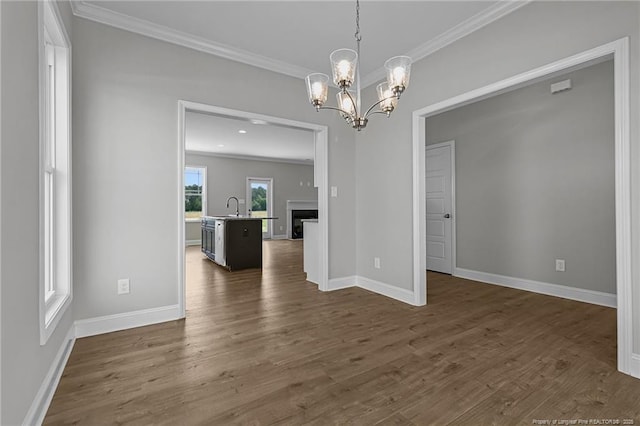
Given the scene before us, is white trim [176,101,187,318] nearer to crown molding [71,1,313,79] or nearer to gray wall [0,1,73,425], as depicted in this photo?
crown molding [71,1,313,79]

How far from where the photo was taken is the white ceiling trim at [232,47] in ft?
8.10

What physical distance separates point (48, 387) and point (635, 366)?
10.9 feet

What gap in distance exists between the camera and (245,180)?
9.84 metres

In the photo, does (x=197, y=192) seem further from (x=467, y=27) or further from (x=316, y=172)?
(x=467, y=27)

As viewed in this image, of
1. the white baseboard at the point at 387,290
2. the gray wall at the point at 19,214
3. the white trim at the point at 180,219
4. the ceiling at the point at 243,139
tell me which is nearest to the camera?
the gray wall at the point at 19,214

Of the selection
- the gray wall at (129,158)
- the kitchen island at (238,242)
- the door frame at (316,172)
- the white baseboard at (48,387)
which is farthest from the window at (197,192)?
the white baseboard at (48,387)

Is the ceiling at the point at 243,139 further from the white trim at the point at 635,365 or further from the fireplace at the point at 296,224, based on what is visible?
the white trim at the point at 635,365

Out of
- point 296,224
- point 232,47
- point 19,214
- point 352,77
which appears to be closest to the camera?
point 19,214

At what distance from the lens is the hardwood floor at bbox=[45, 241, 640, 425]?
4.99 feet

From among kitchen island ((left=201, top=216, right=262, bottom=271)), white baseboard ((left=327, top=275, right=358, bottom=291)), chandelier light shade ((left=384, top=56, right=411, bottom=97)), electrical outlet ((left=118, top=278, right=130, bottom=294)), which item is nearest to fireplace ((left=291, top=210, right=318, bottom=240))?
kitchen island ((left=201, top=216, right=262, bottom=271))

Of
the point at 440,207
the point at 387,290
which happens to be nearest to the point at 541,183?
the point at 440,207

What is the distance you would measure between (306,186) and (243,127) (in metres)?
5.03

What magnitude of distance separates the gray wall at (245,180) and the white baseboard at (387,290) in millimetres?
6584

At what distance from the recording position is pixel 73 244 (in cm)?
242
